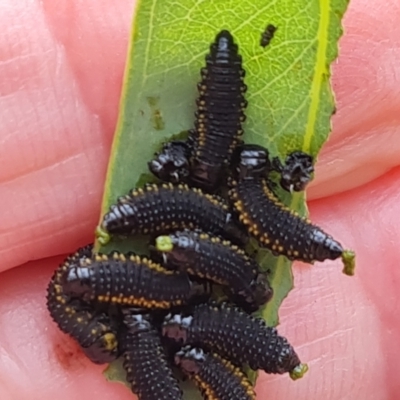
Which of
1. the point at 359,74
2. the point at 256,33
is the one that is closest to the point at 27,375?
the point at 256,33

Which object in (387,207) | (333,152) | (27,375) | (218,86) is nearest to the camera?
(218,86)

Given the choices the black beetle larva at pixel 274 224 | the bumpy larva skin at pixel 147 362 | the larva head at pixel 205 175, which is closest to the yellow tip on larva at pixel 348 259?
the black beetle larva at pixel 274 224

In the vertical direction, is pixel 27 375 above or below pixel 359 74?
below

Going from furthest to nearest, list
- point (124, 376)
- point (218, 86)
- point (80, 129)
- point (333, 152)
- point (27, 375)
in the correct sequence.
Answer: point (333, 152) → point (27, 375) → point (80, 129) → point (124, 376) → point (218, 86)

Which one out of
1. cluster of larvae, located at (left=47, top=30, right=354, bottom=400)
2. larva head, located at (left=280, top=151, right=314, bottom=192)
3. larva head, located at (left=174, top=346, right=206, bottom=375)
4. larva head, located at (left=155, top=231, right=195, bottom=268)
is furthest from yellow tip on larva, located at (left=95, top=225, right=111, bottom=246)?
larva head, located at (left=280, top=151, right=314, bottom=192)

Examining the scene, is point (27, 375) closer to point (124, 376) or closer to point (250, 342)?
point (124, 376)

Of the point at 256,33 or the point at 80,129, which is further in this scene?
the point at 80,129
